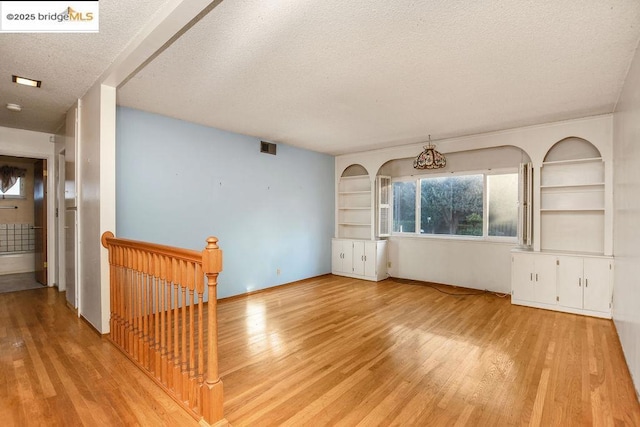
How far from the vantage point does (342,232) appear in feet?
22.0

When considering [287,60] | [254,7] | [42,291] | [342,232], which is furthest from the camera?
[342,232]

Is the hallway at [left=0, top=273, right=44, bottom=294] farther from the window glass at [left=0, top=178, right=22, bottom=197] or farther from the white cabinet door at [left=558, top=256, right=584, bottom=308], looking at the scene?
→ the white cabinet door at [left=558, top=256, right=584, bottom=308]

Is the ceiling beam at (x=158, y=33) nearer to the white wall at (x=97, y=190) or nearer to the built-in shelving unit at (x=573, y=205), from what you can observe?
the white wall at (x=97, y=190)

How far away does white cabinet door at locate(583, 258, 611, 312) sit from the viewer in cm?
371

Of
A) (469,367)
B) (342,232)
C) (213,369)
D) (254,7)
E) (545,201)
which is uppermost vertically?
(254,7)

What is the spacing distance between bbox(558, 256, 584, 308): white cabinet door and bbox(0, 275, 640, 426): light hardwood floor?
0.84 feet

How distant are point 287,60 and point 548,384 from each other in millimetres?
3184

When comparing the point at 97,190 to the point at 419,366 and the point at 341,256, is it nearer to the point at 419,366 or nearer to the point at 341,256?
the point at 419,366

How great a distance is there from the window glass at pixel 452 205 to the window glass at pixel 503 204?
159 millimetres

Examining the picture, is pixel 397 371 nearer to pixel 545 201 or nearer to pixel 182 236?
pixel 182 236

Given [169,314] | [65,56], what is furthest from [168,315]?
[65,56]

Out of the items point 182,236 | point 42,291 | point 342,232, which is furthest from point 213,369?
point 342,232

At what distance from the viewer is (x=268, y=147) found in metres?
5.18

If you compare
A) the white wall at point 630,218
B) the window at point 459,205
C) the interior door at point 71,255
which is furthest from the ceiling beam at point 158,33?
the window at point 459,205
